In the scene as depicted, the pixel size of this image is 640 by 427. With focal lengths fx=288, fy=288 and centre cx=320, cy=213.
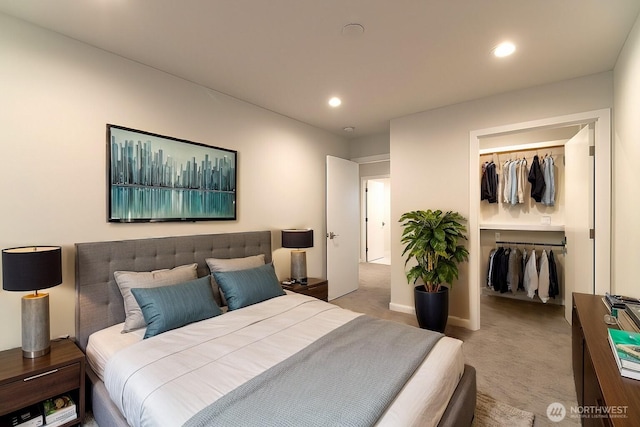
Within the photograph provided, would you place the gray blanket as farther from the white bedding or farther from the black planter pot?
the black planter pot

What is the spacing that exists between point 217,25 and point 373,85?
1565mm

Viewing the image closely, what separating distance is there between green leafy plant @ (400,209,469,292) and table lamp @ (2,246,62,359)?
3141mm

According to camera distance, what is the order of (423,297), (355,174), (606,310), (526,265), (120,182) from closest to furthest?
(606,310), (120,182), (423,297), (526,265), (355,174)

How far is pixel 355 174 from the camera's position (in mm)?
5016

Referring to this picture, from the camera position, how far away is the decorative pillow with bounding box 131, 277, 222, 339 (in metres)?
1.99

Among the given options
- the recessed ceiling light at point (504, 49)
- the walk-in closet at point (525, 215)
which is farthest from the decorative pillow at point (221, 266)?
the walk-in closet at point (525, 215)

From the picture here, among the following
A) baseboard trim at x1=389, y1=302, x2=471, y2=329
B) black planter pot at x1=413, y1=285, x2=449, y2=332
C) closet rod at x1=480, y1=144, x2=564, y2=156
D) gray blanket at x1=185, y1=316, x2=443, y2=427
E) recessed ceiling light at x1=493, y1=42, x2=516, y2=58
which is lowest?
baseboard trim at x1=389, y1=302, x2=471, y2=329

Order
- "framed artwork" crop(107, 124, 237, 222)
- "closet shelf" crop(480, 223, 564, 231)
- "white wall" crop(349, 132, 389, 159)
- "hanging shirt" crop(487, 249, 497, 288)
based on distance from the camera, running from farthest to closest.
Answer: "white wall" crop(349, 132, 389, 159) < "hanging shirt" crop(487, 249, 497, 288) < "closet shelf" crop(480, 223, 564, 231) < "framed artwork" crop(107, 124, 237, 222)

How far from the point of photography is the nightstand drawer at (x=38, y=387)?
1.56m

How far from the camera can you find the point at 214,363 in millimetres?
1577

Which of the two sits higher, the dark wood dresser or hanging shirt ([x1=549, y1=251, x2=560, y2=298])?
the dark wood dresser

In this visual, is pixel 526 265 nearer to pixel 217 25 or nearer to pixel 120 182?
pixel 217 25

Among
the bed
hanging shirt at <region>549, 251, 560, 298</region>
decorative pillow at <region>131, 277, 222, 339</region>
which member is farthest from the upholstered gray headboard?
hanging shirt at <region>549, 251, 560, 298</region>

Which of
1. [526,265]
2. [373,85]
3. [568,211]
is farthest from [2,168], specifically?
[526,265]
